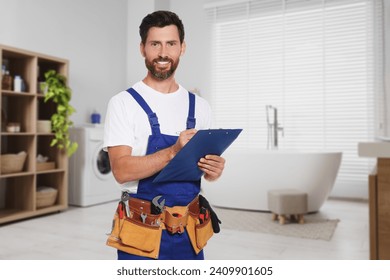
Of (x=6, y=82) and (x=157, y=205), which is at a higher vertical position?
(x=6, y=82)

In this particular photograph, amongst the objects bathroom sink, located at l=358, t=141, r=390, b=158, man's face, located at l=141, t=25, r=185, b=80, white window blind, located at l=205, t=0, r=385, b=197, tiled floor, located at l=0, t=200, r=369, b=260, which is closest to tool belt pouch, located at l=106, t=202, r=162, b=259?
man's face, located at l=141, t=25, r=185, b=80

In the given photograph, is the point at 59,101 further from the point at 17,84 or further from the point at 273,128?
the point at 273,128

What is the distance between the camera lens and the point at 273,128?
474 centimetres

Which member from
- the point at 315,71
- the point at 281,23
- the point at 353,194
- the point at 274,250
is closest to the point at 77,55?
the point at 281,23

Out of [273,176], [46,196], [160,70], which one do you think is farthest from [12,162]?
[160,70]

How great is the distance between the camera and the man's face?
0.77 metres

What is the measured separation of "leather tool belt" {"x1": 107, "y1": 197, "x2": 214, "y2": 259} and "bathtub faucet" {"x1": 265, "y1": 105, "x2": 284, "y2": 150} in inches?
148

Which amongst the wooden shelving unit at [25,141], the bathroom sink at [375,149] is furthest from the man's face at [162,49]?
the wooden shelving unit at [25,141]

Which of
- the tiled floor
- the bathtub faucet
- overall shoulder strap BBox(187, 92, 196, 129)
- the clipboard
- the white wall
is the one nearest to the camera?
the clipboard

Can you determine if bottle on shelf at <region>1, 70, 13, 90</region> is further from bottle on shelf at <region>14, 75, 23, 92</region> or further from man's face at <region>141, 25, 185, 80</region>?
man's face at <region>141, 25, 185, 80</region>

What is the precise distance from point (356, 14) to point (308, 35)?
0.58 m

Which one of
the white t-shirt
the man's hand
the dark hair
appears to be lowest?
the man's hand

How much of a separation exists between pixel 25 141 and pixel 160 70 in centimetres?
315
